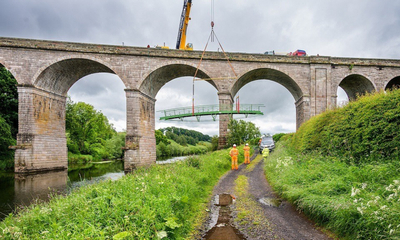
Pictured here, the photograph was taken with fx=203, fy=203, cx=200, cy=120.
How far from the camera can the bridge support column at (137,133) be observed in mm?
16141

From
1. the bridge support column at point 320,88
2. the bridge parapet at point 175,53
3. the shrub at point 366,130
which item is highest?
the bridge parapet at point 175,53

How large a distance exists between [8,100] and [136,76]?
14673mm

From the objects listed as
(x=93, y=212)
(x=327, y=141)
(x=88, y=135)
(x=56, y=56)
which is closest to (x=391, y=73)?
(x=327, y=141)

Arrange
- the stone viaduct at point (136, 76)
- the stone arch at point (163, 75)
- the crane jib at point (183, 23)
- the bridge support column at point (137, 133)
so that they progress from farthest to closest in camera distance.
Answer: the crane jib at point (183, 23)
the stone arch at point (163, 75)
the bridge support column at point (137, 133)
the stone viaduct at point (136, 76)

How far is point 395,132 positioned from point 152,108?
58.4 ft

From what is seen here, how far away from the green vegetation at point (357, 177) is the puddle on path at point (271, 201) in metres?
0.29

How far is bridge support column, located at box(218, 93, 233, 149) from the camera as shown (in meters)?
18.0

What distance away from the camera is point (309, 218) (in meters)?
4.24

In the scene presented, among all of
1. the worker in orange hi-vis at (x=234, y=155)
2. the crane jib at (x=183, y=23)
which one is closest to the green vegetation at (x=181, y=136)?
the crane jib at (x=183, y=23)

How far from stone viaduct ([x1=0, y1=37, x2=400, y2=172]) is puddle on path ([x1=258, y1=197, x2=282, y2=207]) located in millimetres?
12447

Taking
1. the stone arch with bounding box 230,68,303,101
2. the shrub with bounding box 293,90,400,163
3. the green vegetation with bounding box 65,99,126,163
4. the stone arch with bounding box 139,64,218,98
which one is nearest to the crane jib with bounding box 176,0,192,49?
the stone arch with bounding box 139,64,218,98

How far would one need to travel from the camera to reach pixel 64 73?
18.1 m

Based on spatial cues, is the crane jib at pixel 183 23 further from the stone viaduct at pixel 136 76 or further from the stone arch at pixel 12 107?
the stone arch at pixel 12 107

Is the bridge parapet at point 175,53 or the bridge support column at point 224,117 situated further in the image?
the bridge support column at point 224,117
